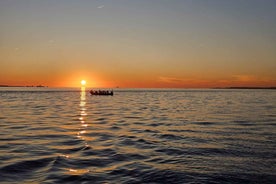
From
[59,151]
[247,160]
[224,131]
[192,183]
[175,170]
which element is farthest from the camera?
[224,131]

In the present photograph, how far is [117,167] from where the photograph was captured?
44.1 ft

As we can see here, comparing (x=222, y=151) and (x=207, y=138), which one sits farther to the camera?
(x=207, y=138)

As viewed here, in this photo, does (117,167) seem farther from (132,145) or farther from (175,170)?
(132,145)

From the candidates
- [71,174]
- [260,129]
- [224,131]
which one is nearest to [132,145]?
[71,174]

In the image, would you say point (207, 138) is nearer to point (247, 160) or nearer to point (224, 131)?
point (224, 131)

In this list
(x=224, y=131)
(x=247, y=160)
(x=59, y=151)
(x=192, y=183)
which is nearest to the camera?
(x=192, y=183)

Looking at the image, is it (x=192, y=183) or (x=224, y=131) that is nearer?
(x=192, y=183)

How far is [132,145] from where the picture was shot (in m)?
19.1

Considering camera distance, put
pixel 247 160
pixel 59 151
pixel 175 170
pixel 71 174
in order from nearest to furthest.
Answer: pixel 71 174
pixel 175 170
pixel 247 160
pixel 59 151

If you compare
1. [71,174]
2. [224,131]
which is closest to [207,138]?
[224,131]

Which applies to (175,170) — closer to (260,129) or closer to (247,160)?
(247,160)

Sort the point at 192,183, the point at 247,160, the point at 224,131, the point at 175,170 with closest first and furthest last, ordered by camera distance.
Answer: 1. the point at 192,183
2. the point at 175,170
3. the point at 247,160
4. the point at 224,131

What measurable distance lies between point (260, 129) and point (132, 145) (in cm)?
1385

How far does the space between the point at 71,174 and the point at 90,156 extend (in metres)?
3.60
